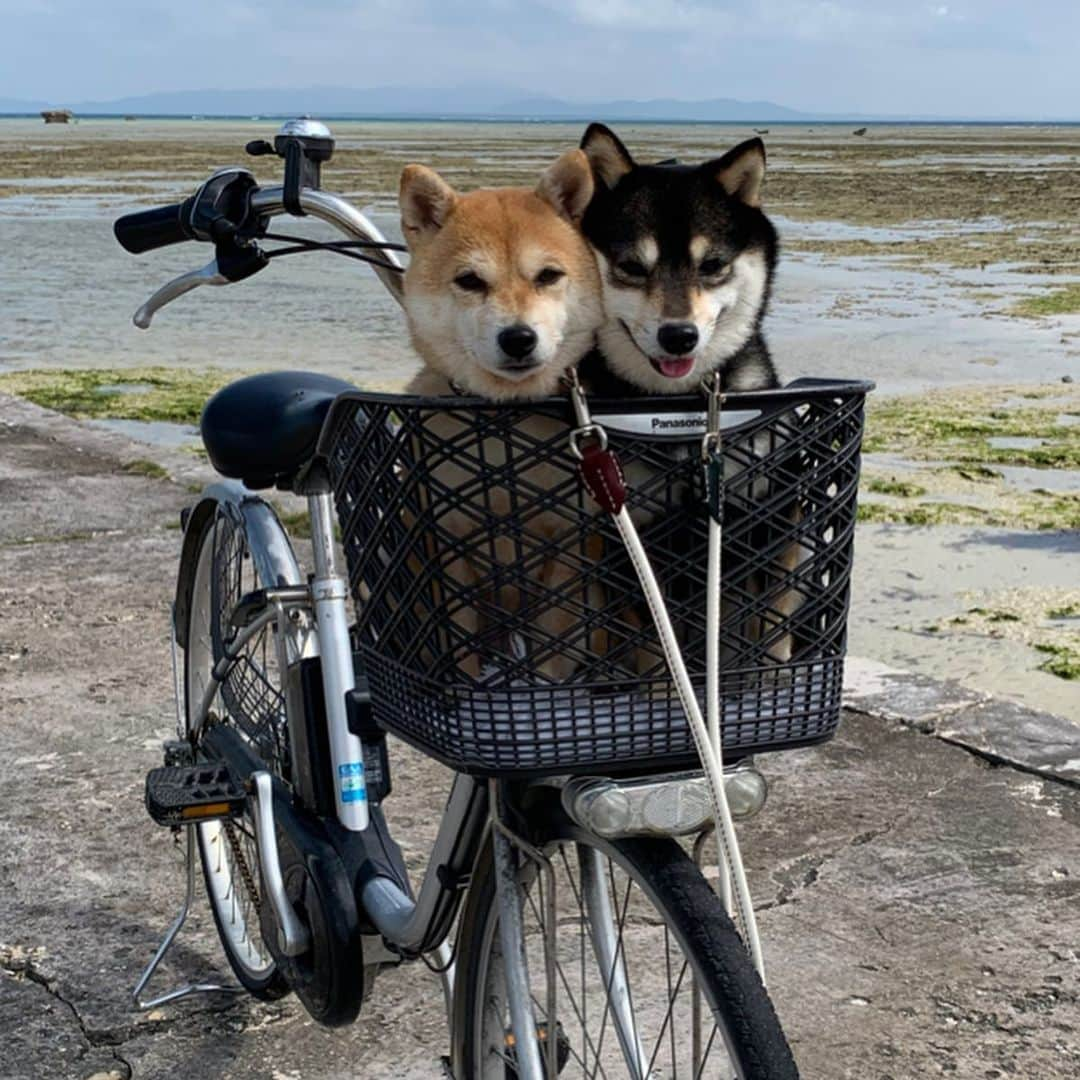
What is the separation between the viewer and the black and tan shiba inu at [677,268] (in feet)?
6.05

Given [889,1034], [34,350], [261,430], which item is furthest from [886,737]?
[34,350]

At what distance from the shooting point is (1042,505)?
267 inches

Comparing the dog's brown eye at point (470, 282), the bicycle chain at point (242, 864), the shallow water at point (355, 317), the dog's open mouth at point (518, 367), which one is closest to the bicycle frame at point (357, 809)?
the bicycle chain at point (242, 864)

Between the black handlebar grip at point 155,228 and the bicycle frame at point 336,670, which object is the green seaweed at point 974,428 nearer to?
the bicycle frame at point 336,670

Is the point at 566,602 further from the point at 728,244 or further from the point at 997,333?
the point at 997,333

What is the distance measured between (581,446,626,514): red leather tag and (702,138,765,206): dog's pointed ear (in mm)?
598

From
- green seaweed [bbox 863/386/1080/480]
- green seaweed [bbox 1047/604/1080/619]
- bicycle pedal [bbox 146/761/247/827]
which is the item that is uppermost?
bicycle pedal [bbox 146/761/247/827]

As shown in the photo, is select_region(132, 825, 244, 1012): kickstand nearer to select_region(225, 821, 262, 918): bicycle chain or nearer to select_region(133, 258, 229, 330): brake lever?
select_region(225, 821, 262, 918): bicycle chain

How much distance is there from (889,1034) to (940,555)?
351 centimetres

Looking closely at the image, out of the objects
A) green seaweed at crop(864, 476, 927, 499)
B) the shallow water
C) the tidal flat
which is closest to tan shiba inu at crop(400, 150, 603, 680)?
the tidal flat

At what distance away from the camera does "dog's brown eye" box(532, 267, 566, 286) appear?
1812 millimetres

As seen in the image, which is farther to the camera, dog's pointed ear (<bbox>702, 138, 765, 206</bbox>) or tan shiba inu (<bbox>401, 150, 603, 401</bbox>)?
dog's pointed ear (<bbox>702, 138, 765, 206</bbox>)

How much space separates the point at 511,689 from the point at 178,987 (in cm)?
160

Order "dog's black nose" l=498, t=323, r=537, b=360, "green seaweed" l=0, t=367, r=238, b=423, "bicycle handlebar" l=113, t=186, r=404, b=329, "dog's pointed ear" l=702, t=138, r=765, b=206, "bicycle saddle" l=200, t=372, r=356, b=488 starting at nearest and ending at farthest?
"dog's black nose" l=498, t=323, r=537, b=360 < "dog's pointed ear" l=702, t=138, r=765, b=206 < "bicycle handlebar" l=113, t=186, r=404, b=329 < "bicycle saddle" l=200, t=372, r=356, b=488 < "green seaweed" l=0, t=367, r=238, b=423
